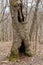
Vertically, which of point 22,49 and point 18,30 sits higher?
point 18,30

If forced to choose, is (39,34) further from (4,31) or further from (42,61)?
(42,61)

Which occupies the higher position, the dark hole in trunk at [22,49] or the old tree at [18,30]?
the old tree at [18,30]

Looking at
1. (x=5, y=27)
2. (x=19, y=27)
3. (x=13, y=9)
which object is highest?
(x=13, y=9)

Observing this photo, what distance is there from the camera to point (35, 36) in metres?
13.6

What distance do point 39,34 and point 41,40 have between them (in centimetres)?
47

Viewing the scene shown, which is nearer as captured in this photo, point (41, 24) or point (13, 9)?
point (13, 9)

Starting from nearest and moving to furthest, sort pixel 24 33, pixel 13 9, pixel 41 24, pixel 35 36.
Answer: pixel 13 9 → pixel 24 33 → pixel 35 36 → pixel 41 24

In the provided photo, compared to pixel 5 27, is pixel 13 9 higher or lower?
higher

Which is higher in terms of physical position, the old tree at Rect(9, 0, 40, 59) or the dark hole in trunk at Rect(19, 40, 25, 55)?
the old tree at Rect(9, 0, 40, 59)

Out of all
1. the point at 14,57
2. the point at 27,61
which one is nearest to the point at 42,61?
the point at 27,61

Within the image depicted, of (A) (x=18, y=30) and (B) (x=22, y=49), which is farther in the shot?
(B) (x=22, y=49)

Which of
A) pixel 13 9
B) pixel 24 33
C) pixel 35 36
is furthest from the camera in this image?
pixel 35 36

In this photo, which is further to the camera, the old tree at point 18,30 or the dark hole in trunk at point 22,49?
the dark hole in trunk at point 22,49

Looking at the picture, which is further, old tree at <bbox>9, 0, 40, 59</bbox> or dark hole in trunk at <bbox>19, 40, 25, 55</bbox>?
dark hole in trunk at <bbox>19, 40, 25, 55</bbox>
